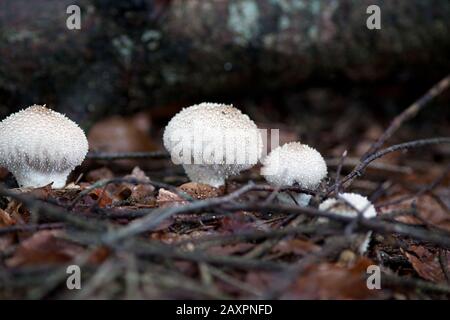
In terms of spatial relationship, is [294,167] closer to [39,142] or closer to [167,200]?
[167,200]

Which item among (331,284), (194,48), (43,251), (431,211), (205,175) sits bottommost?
(431,211)

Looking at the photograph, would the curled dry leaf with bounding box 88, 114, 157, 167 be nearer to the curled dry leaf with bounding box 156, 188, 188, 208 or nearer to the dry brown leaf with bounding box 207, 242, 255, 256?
the curled dry leaf with bounding box 156, 188, 188, 208

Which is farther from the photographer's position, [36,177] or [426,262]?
[36,177]

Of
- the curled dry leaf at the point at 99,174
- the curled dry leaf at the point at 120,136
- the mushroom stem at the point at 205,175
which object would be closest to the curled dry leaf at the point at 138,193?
the mushroom stem at the point at 205,175

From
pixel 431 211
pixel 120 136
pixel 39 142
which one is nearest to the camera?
pixel 39 142

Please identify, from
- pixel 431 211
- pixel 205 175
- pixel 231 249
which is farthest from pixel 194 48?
pixel 231 249

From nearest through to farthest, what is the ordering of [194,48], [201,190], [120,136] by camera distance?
[201,190], [194,48], [120,136]

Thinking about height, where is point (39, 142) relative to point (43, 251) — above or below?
above
